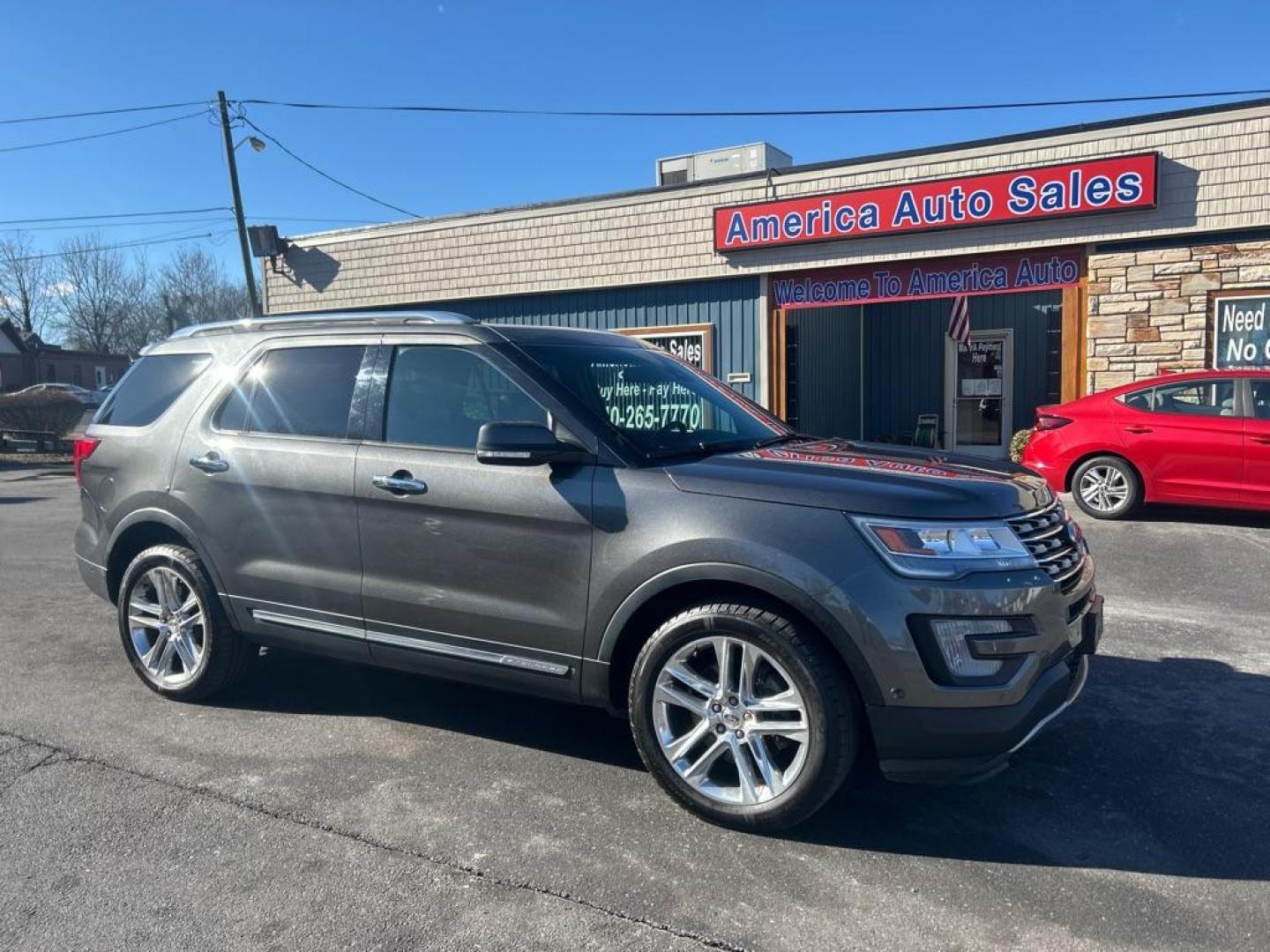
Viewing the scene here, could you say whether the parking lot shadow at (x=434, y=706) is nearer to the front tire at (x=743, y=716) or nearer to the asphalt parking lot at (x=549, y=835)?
the asphalt parking lot at (x=549, y=835)

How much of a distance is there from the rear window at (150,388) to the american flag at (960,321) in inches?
502

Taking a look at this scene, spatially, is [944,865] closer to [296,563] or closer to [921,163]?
[296,563]

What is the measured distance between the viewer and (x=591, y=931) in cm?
282

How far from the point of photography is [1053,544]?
3.47m

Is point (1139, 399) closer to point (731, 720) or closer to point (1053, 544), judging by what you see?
point (1053, 544)

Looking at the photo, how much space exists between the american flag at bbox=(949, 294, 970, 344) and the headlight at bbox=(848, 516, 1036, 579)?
12.9 m

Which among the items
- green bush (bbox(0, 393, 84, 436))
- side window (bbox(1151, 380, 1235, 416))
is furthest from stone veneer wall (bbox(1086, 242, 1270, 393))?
green bush (bbox(0, 393, 84, 436))

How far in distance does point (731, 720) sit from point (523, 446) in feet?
3.99

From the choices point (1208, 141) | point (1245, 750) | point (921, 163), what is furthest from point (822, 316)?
point (1245, 750)

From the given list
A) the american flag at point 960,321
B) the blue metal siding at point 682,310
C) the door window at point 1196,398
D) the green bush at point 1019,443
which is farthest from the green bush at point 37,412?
the door window at point 1196,398

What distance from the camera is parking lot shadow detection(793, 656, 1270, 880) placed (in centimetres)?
323

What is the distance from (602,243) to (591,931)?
13.2 meters

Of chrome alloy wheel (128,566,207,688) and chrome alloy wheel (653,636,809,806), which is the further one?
chrome alloy wheel (128,566,207,688)

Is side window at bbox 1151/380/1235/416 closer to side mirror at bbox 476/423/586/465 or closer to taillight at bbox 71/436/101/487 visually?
side mirror at bbox 476/423/586/465
